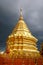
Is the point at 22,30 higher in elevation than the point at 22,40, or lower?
higher

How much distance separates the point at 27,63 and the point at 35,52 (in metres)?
7.34

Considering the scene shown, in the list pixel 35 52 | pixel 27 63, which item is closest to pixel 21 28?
pixel 35 52

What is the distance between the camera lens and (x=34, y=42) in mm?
35812

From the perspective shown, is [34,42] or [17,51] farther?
[34,42]

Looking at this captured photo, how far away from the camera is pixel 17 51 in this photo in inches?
1291

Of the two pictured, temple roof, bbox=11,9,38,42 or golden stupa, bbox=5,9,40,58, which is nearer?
golden stupa, bbox=5,9,40,58

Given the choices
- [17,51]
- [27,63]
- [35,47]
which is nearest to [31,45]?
[35,47]

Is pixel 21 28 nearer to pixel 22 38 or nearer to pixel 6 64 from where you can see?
pixel 22 38

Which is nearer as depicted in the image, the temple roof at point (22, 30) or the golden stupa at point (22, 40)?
the golden stupa at point (22, 40)

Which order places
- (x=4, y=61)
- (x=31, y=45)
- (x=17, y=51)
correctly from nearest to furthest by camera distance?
(x=4, y=61) < (x=17, y=51) < (x=31, y=45)

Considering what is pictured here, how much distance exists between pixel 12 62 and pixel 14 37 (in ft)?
31.4

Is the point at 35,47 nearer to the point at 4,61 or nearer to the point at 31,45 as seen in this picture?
the point at 31,45

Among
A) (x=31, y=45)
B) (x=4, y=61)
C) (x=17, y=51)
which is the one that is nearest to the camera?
(x=4, y=61)

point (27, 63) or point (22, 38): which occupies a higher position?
point (22, 38)
